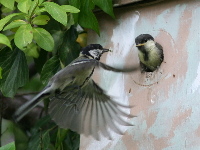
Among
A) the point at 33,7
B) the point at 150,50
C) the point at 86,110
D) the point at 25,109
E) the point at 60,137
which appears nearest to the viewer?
the point at 25,109

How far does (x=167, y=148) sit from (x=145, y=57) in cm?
38

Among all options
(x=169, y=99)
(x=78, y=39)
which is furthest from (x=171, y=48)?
(x=78, y=39)

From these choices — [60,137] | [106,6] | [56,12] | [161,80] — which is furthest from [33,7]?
[60,137]

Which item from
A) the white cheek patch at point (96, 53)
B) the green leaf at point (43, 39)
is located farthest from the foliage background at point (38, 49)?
the white cheek patch at point (96, 53)

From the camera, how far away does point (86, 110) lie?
235 centimetres

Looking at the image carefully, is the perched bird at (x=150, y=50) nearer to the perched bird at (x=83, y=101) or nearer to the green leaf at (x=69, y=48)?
the perched bird at (x=83, y=101)

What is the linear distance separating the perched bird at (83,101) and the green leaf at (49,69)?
21 cm

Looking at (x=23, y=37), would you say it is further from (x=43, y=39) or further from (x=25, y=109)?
(x=25, y=109)

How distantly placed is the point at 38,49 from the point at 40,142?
1.52 feet

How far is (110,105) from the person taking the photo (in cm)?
228

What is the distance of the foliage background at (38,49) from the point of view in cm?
206

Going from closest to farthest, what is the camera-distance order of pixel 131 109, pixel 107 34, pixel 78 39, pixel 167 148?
1. pixel 167 148
2. pixel 131 109
3. pixel 107 34
4. pixel 78 39

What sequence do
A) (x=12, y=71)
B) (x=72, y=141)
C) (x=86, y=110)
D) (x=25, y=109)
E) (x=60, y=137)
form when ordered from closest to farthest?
(x=25, y=109) < (x=86, y=110) < (x=12, y=71) < (x=60, y=137) < (x=72, y=141)

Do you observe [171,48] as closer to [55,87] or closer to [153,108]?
[153,108]
